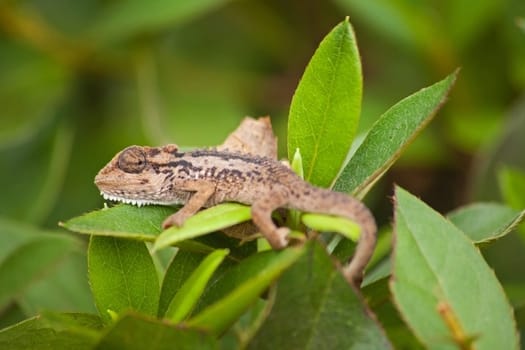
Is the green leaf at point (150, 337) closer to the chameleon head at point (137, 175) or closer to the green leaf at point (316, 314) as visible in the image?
the green leaf at point (316, 314)

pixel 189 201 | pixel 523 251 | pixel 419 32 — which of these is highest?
pixel 419 32

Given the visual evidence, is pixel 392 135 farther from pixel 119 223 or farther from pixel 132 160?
pixel 132 160

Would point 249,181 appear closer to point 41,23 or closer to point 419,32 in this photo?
point 419,32

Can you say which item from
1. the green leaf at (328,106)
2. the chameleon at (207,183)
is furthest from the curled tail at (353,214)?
the green leaf at (328,106)

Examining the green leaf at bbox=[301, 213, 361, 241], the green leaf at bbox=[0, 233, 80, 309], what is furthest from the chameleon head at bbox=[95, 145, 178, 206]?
the green leaf at bbox=[301, 213, 361, 241]

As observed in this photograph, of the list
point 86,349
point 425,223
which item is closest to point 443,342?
point 425,223

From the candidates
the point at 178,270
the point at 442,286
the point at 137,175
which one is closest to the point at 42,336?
the point at 178,270

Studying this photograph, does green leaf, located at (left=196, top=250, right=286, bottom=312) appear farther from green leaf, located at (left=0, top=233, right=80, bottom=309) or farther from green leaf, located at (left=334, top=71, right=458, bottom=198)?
green leaf, located at (left=0, top=233, right=80, bottom=309)
